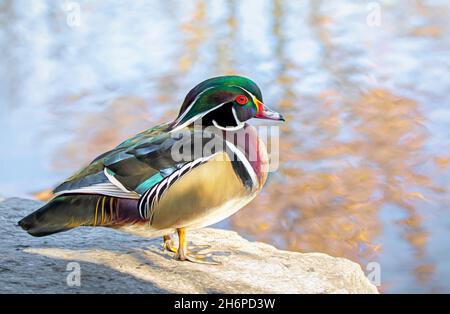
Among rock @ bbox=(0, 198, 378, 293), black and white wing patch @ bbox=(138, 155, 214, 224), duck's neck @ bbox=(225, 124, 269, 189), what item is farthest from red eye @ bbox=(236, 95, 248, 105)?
rock @ bbox=(0, 198, 378, 293)

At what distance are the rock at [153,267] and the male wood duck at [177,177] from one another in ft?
0.72

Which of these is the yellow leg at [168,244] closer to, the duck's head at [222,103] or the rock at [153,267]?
the rock at [153,267]

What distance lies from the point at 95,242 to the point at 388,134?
3.25 metres

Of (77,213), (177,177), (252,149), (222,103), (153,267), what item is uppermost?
(222,103)

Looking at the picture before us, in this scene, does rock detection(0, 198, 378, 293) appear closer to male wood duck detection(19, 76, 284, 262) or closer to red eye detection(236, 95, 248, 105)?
male wood duck detection(19, 76, 284, 262)

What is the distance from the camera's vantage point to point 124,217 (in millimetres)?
3047

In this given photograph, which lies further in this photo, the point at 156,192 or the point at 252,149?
the point at 252,149

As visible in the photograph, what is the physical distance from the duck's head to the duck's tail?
393 mm

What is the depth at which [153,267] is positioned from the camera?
3.28 metres

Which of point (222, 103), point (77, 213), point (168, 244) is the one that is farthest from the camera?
point (168, 244)

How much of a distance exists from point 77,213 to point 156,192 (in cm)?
31

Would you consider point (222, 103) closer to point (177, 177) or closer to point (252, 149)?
point (252, 149)

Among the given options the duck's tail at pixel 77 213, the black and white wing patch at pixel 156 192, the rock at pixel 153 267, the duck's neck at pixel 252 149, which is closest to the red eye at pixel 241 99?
the duck's neck at pixel 252 149

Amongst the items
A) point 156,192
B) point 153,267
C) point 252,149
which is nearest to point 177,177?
point 156,192
